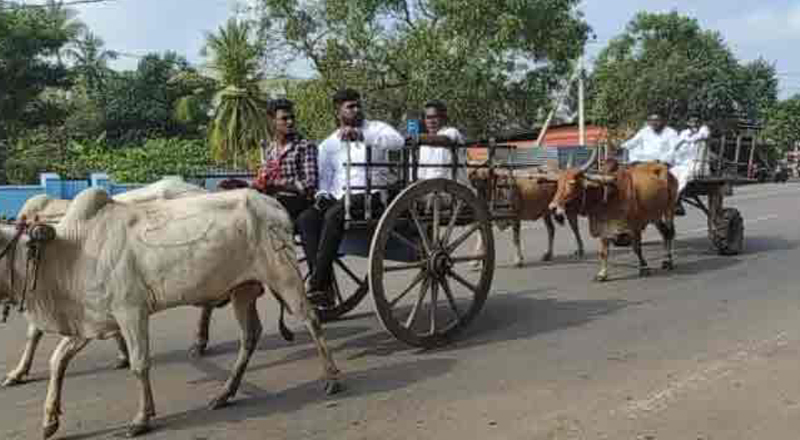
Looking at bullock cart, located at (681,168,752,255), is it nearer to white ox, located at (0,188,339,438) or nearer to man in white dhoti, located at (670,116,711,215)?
man in white dhoti, located at (670,116,711,215)

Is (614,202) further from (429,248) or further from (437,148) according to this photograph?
(429,248)

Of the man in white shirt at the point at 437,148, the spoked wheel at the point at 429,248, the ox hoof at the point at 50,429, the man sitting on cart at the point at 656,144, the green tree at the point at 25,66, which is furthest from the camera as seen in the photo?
the green tree at the point at 25,66

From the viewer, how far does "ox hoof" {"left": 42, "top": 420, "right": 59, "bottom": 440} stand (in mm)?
4293

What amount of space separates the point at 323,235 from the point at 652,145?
6.96m

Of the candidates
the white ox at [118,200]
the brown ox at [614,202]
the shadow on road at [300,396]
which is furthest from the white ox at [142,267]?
the brown ox at [614,202]

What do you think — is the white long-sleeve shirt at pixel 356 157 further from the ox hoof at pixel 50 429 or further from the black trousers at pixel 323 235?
the ox hoof at pixel 50 429

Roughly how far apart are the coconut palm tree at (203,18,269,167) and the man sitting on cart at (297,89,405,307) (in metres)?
20.3

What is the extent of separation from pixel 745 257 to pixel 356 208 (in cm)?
668

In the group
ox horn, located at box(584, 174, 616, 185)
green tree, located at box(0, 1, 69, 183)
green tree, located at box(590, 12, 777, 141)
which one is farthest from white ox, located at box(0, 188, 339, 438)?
green tree, located at box(590, 12, 777, 141)

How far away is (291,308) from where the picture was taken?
195 inches

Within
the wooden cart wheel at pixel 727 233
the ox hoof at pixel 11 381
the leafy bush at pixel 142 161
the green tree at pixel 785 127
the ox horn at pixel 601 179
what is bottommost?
the ox hoof at pixel 11 381

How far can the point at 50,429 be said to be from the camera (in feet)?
14.1

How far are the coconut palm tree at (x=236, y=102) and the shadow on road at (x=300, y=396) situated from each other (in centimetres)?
2137

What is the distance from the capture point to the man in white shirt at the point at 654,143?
36.5 feet
